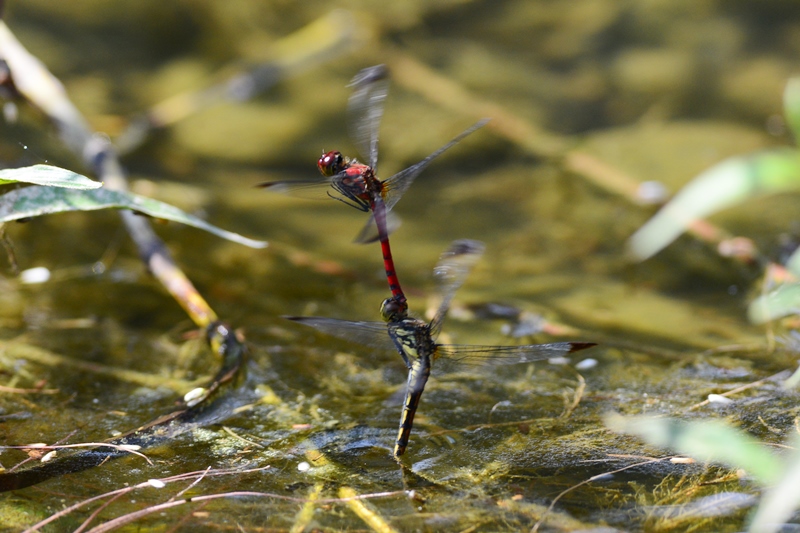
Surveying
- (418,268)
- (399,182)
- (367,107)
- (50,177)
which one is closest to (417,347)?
(399,182)

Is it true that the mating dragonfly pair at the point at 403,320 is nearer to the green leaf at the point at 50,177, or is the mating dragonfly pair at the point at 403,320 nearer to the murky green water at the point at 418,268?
the murky green water at the point at 418,268

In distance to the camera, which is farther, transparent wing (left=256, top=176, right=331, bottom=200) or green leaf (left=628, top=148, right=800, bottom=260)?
transparent wing (left=256, top=176, right=331, bottom=200)

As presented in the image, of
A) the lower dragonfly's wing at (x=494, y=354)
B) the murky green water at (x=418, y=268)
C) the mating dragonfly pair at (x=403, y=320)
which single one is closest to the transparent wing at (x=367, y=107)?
the mating dragonfly pair at (x=403, y=320)

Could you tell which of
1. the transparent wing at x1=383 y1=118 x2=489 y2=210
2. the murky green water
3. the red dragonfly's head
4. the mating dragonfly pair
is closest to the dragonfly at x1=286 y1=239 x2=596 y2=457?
the mating dragonfly pair

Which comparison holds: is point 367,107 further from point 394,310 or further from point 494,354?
point 494,354

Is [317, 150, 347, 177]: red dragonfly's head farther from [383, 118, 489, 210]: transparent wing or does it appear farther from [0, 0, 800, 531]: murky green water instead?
[0, 0, 800, 531]: murky green water

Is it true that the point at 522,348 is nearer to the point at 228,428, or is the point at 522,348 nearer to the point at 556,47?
the point at 228,428
